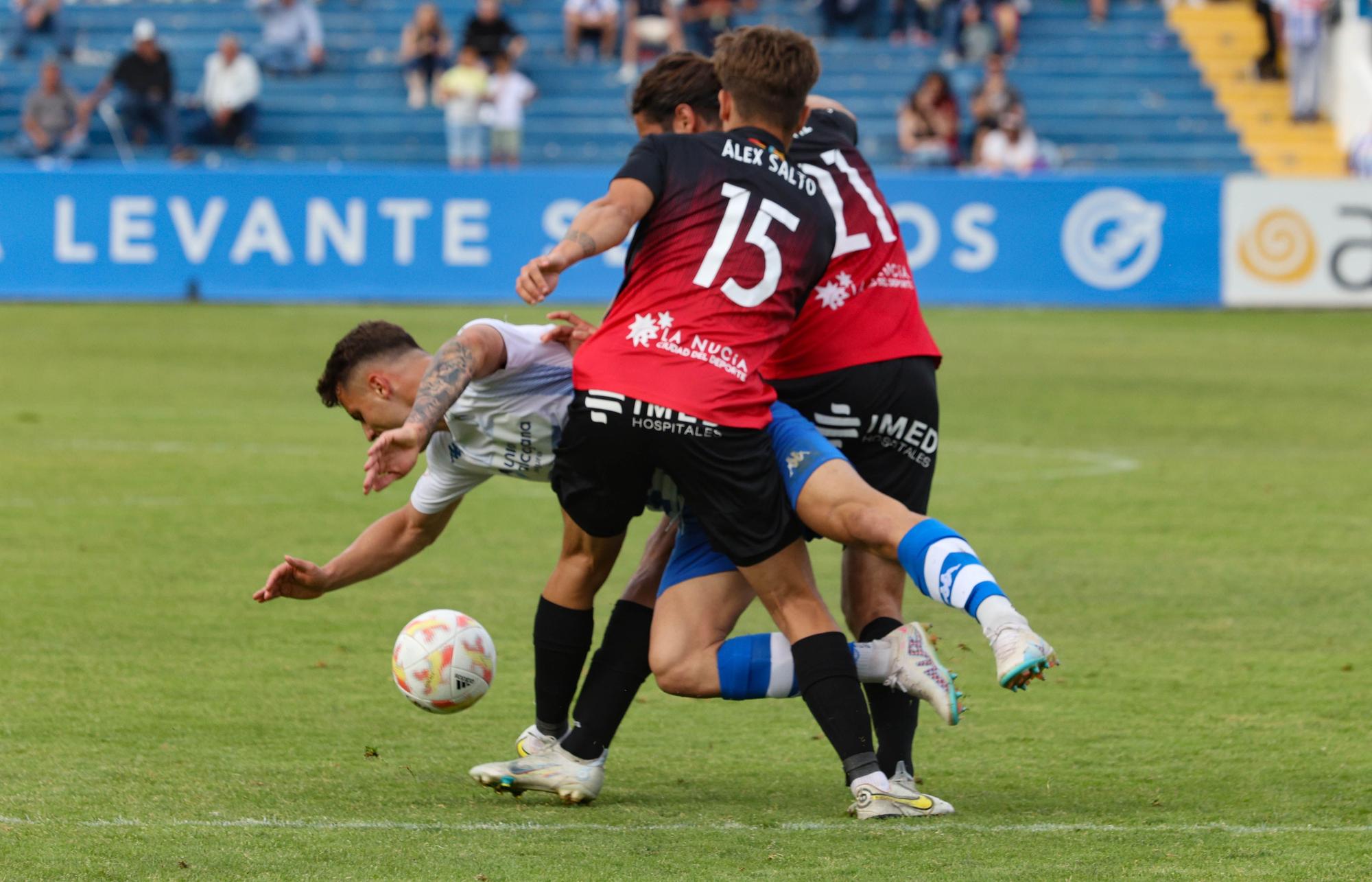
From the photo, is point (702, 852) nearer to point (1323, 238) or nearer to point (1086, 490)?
point (1086, 490)

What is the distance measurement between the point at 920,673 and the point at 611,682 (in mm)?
920

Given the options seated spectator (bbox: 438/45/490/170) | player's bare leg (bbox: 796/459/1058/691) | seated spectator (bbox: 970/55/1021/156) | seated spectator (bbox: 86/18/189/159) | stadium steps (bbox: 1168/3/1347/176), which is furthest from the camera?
stadium steps (bbox: 1168/3/1347/176)

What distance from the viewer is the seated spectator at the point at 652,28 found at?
2777 centimetres

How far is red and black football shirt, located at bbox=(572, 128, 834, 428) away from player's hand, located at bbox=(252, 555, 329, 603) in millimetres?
1055

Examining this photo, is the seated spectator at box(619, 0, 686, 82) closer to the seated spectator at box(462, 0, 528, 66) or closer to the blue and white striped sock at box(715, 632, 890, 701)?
the seated spectator at box(462, 0, 528, 66)

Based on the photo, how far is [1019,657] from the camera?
14.8 feet

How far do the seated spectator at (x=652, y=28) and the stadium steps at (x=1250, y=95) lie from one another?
8050 millimetres

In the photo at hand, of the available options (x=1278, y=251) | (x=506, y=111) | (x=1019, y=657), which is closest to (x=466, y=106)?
(x=506, y=111)

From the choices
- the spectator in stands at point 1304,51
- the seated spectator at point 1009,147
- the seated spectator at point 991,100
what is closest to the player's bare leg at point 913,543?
the seated spectator at point 1009,147

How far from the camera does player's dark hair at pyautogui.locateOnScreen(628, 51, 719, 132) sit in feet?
18.3

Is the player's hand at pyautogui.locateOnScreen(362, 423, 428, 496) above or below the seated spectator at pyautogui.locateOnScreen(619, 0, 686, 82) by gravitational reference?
above

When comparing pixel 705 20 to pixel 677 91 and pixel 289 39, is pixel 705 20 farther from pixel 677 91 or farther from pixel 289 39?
pixel 677 91

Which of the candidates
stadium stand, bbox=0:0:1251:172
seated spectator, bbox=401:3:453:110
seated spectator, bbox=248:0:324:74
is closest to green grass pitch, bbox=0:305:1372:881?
stadium stand, bbox=0:0:1251:172

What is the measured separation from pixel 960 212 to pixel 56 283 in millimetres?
9871
